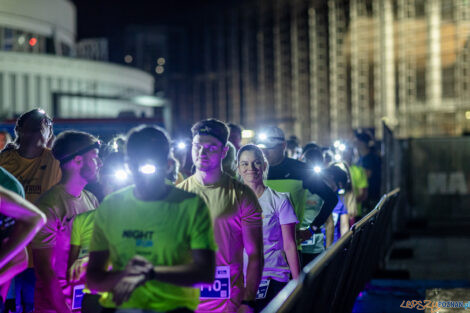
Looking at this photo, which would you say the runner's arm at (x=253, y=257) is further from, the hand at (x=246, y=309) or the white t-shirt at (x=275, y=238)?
the white t-shirt at (x=275, y=238)

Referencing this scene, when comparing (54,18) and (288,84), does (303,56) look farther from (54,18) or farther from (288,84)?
(54,18)

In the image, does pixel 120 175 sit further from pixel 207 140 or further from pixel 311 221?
pixel 311 221

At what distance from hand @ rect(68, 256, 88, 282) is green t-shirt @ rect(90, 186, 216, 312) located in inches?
46.5

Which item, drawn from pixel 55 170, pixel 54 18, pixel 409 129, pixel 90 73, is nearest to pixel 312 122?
pixel 409 129

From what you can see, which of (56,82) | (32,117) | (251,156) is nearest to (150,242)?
(251,156)

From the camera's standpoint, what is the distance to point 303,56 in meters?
45.9

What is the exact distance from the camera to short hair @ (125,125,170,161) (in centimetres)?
284

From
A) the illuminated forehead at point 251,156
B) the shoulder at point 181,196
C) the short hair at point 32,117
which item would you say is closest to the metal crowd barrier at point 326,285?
the shoulder at point 181,196

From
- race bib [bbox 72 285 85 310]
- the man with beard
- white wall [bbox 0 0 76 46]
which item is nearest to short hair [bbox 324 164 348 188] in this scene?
the man with beard

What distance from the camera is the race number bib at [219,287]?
3893 millimetres

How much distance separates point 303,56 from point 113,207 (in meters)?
44.3

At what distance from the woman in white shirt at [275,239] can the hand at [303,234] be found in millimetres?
735

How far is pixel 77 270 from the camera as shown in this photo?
3.94 metres

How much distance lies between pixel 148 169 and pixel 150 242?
0.34 metres
